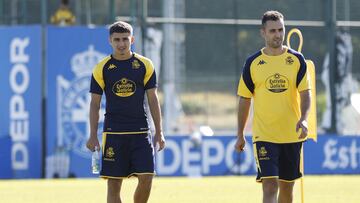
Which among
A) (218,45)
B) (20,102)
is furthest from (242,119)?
(218,45)

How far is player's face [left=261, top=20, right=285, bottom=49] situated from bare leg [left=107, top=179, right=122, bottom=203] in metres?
2.08

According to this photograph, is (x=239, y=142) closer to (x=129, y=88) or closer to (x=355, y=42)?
(x=129, y=88)

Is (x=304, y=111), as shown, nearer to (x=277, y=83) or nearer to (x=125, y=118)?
(x=277, y=83)

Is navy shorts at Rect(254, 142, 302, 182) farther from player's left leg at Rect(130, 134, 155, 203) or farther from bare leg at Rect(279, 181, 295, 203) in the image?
player's left leg at Rect(130, 134, 155, 203)

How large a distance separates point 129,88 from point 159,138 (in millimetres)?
595

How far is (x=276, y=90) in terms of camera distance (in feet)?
38.2

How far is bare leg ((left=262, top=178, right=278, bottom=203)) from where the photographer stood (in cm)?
1132

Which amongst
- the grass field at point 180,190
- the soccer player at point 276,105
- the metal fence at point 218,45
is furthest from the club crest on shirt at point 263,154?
the metal fence at point 218,45

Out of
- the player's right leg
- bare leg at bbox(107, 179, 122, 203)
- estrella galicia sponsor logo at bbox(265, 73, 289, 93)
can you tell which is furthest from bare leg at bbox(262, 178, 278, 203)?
bare leg at bbox(107, 179, 122, 203)

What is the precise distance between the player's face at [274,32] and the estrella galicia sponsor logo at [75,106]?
1464 cm

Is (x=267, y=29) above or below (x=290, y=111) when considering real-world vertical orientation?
above

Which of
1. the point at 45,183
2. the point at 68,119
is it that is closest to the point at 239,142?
the point at 45,183

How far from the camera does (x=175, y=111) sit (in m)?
29.0

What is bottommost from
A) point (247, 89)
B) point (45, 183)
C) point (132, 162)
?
point (45, 183)
